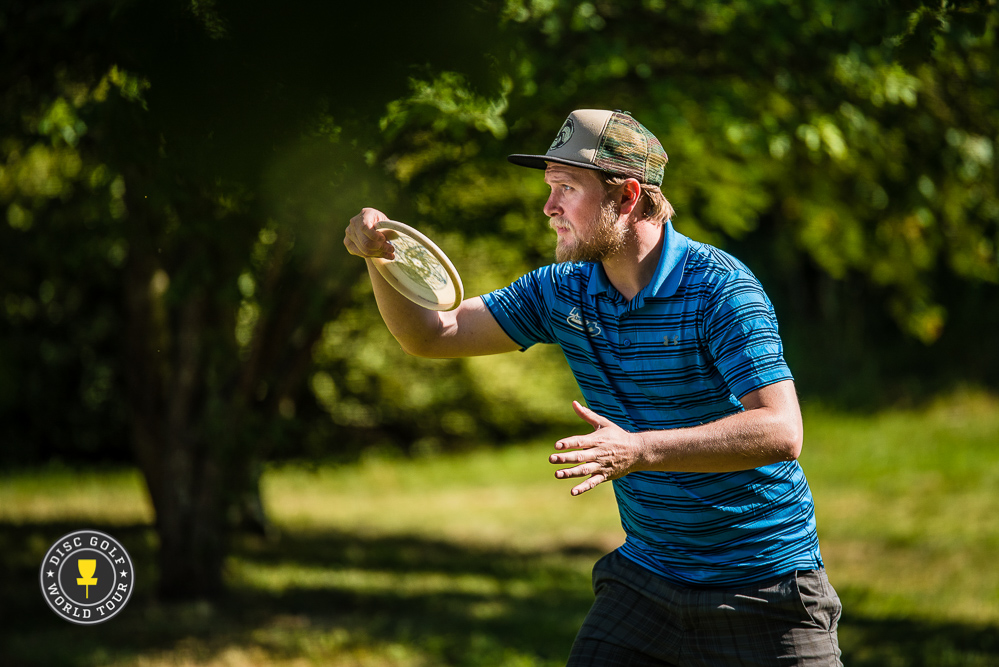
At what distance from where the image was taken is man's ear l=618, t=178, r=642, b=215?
2555 mm

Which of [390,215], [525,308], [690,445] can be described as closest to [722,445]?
[690,445]

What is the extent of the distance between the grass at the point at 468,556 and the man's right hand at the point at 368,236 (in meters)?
3.58

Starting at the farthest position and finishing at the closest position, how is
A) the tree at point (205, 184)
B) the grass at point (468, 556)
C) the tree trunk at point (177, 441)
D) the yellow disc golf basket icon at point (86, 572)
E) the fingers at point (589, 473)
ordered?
A: the tree trunk at point (177, 441) → the grass at point (468, 556) → the yellow disc golf basket icon at point (86, 572) → the tree at point (205, 184) → the fingers at point (589, 473)

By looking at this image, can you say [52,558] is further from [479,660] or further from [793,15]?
[793,15]

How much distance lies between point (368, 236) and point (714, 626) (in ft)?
4.48

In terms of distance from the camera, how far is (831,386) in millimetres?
14883

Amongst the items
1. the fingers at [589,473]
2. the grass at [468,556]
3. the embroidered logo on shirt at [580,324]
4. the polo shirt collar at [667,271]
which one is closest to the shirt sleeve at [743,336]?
the polo shirt collar at [667,271]

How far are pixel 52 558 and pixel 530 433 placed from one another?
10.2 m

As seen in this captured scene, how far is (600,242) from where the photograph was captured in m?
2.55

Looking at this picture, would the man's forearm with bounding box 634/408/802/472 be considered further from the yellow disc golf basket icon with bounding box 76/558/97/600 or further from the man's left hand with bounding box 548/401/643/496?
the yellow disc golf basket icon with bounding box 76/558/97/600

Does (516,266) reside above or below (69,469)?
above

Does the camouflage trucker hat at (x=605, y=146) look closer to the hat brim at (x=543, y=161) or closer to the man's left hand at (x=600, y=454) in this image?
the hat brim at (x=543, y=161)

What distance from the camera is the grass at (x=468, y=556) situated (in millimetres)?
5824

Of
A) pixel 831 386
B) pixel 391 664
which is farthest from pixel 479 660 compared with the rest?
pixel 831 386
